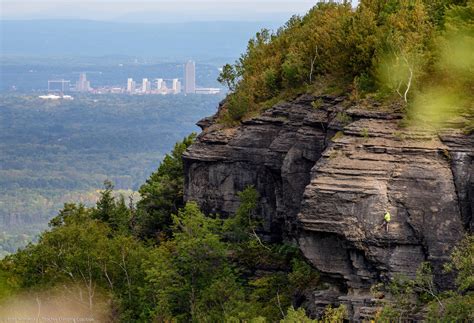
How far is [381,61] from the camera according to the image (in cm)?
3300

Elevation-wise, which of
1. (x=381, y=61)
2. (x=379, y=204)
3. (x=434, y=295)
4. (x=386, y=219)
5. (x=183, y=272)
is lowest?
(x=183, y=272)

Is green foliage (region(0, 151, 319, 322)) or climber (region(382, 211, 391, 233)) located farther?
green foliage (region(0, 151, 319, 322))

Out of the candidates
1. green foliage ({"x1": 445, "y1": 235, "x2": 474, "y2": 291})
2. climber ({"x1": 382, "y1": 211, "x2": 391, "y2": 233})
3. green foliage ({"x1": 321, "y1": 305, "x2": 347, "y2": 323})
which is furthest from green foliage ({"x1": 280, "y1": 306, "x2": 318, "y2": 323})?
green foliage ({"x1": 445, "y1": 235, "x2": 474, "y2": 291})

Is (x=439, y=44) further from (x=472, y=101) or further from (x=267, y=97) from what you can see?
(x=267, y=97)

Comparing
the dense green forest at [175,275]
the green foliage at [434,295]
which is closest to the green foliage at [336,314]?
the green foliage at [434,295]

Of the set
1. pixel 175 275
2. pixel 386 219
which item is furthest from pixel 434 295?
pixel 175 275

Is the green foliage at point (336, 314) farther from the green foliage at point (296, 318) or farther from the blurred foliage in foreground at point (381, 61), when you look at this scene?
the blurred foliage in foreground at point (381, 61)

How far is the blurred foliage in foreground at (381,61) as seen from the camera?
30516 mm

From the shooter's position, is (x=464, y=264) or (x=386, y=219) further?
(x=386, y=219)

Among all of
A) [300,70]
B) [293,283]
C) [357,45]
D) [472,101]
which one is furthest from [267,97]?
[472,101]

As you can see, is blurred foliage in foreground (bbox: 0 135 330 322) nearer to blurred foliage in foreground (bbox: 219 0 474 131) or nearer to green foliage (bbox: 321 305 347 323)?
green foliage (bbox: 321 305 347 323)

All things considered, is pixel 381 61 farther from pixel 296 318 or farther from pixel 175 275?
pixel 296 318

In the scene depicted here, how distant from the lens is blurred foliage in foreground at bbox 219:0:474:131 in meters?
30.5

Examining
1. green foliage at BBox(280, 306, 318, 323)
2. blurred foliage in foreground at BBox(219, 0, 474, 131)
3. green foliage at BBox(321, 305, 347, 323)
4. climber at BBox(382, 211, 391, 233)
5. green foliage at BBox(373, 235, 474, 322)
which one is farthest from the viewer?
blurred foliage in foreground at BBox(219, 0, 474, 131)
